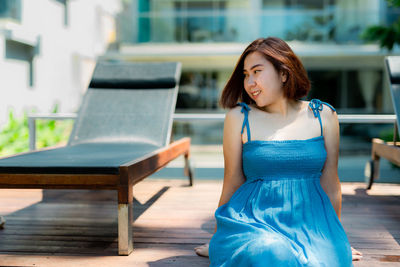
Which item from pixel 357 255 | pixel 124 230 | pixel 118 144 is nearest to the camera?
pixel 357 255

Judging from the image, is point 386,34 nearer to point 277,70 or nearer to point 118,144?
point 118,144

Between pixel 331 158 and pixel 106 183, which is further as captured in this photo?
pixel 106 183

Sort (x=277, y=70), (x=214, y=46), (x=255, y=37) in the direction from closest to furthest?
(x=277, y=70) → (x=255, y=37) → (x=214, y=46)

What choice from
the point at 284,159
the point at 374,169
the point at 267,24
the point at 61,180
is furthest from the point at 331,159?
the point at 267,24

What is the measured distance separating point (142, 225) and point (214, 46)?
39.3 ft

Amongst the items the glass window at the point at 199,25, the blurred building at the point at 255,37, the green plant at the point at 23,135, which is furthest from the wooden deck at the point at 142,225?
the glass window at the point at 199,25

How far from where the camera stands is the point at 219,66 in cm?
1499

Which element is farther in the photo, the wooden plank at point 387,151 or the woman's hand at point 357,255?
the wooden plank at point 387,151

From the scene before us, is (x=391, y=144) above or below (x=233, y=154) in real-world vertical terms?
below

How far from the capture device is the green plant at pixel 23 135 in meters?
6.29

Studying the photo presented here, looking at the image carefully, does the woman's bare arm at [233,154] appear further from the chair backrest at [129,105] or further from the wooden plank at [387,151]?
the wooden plank at [387,151]

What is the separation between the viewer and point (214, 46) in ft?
46.2

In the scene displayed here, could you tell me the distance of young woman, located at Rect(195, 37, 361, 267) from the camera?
62.5 inches

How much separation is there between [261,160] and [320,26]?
1343 centimetres
